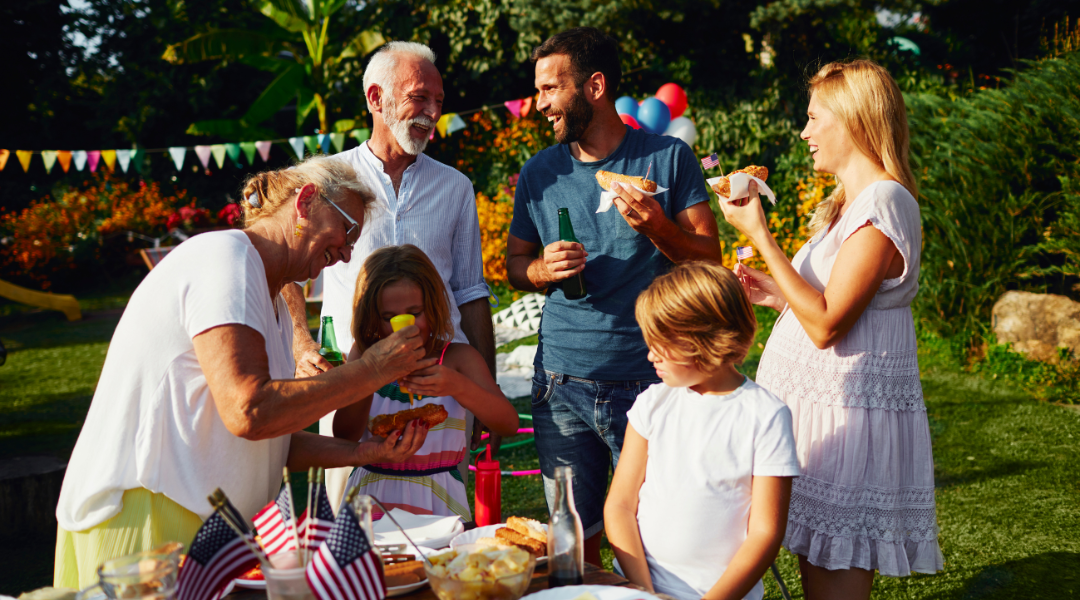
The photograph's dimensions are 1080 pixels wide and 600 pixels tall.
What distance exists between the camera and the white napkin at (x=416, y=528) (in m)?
1.92

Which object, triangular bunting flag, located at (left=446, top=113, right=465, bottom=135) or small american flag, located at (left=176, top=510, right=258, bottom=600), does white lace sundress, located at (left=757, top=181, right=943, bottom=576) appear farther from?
triangular bunting flag, located at (left=446, top=113, right=465, bottom=135)

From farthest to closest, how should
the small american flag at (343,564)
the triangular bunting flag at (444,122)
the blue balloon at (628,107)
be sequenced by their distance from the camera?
the triangular bunting flag at (444,122), the blue balloon at (628,107), the small american flag at (343,564)

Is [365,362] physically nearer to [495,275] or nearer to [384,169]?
[384,169]

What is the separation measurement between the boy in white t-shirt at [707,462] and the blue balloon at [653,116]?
303 inches

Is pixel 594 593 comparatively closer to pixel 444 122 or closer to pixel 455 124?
pixel 455 124

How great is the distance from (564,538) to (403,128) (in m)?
2.13

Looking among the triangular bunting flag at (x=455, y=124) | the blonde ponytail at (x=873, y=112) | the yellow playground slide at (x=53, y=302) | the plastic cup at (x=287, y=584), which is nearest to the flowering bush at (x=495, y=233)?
the triangular bunting flag at (x=455, y=124)

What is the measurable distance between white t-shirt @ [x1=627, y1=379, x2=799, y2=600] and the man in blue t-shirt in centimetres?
86

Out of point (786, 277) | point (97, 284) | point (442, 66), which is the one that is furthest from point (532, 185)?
point (97, 284)

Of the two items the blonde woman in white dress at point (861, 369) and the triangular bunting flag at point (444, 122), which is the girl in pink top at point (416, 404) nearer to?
the blonde woman in white dress at point (861, 369)

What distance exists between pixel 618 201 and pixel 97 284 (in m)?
16.6

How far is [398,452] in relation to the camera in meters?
2.25

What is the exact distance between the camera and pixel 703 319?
6.33ft

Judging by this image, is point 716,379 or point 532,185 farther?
point 532,185
